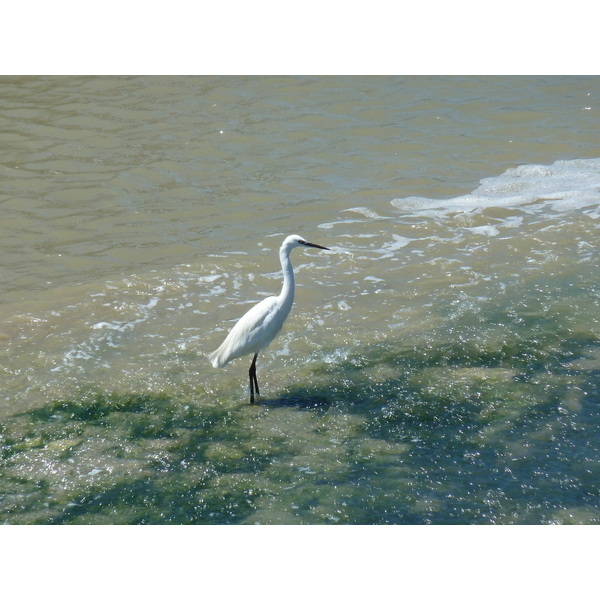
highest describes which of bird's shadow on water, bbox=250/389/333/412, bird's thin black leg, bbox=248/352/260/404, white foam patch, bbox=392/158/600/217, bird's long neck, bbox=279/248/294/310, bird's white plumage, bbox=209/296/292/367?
white foam patch, bbox=392/158/600/217

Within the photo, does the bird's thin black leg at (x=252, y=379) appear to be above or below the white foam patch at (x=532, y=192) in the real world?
below

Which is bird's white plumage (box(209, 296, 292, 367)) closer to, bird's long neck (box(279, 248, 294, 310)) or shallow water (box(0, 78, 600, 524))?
bird's long neck (box(279, 248, 294, 310))

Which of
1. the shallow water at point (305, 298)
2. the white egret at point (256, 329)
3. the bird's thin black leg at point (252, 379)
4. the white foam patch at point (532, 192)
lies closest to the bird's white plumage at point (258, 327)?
the white egret at point (256, 329)

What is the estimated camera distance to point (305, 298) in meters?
6.82

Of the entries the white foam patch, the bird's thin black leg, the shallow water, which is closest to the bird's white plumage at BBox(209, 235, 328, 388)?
the bird's thin black leg

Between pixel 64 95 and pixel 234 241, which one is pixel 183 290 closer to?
pixel 234 241

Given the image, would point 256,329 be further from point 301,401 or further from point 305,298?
point 305,298

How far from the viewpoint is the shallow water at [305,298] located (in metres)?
4.18

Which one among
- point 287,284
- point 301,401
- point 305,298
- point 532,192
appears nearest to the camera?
point 301,401

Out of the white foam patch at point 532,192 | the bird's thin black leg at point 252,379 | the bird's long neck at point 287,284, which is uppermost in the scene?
the white foam patch at point 532,192

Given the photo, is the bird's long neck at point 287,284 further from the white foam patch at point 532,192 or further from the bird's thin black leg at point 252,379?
the white foam patch at point 532,192

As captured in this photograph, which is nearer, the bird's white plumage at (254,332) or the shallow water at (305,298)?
the shallow water at (305,298)

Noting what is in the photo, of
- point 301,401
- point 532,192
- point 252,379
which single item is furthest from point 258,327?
point 532,192

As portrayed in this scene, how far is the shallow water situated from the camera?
418 centimetres
